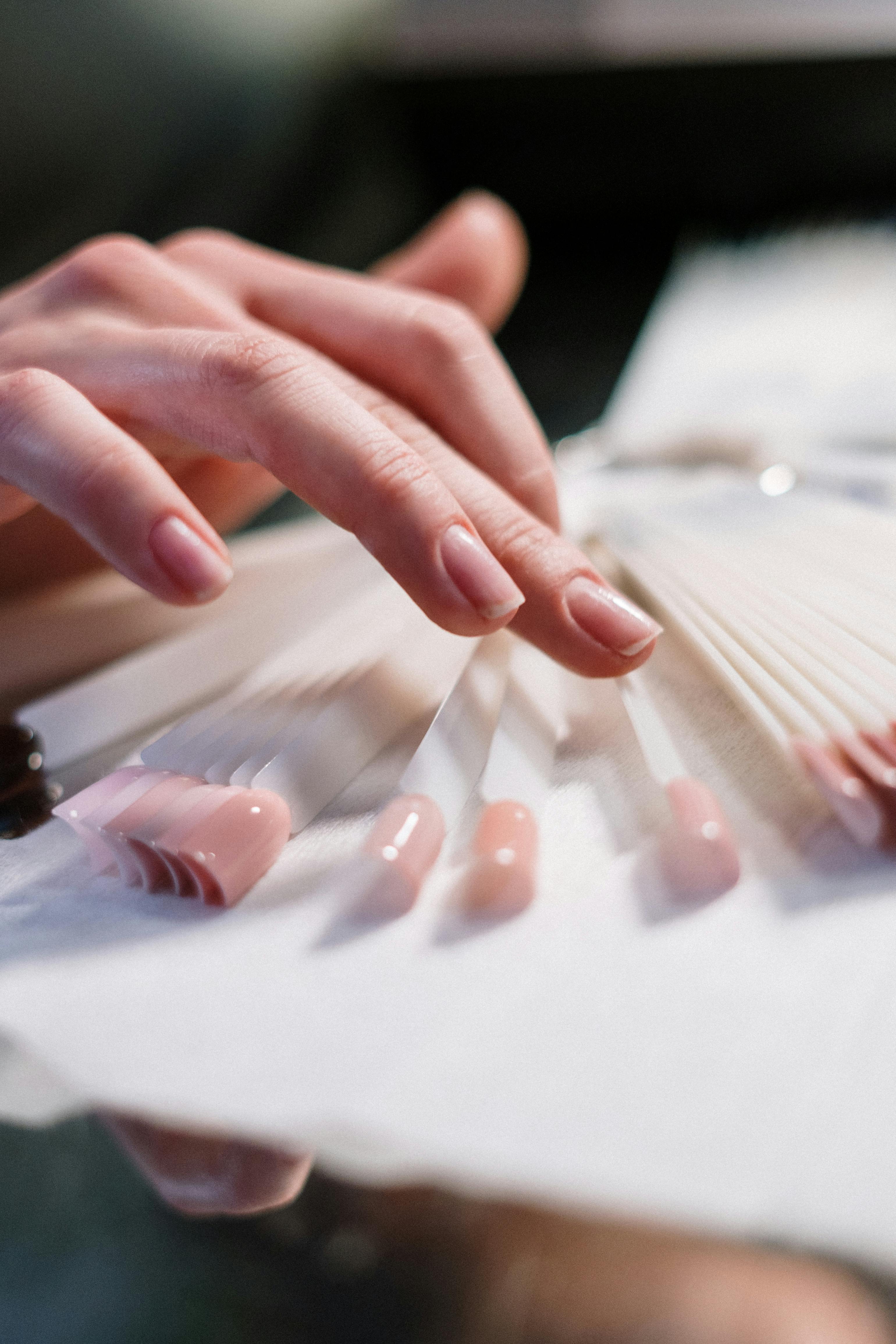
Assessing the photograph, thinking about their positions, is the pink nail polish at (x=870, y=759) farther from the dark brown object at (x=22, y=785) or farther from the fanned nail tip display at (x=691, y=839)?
the dark brown object at (x=22, y=785)

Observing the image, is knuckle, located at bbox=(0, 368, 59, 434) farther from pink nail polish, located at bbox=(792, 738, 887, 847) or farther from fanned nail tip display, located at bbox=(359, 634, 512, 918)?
pink nail polish, located at bbox=(792, 738, 887, 847)

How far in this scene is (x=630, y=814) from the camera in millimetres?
365

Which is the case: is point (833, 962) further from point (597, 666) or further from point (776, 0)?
point (776, 0)

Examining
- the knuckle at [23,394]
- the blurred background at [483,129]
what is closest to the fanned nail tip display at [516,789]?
the knuckle at [23,394]

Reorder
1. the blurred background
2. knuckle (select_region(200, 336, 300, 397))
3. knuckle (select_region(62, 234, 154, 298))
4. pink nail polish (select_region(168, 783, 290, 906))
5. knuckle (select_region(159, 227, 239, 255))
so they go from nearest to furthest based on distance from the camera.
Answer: pink nail polish (select_region(168, 783, 290, 906))
knuckle (select_region(200, 336, 300, 397))
knuckle (select_region(62, 234, 154, 298))
knuckle (select_region(159, 227, 239, 255))
the blurred background

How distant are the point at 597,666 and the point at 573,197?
1419 millimetres

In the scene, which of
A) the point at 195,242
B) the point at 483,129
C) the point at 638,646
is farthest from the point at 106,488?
the point at 483,129

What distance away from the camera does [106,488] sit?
42 cm

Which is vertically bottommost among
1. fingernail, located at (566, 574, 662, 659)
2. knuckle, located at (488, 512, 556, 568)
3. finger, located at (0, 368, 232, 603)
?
fingernail, located at (566, 574, 662, 659)

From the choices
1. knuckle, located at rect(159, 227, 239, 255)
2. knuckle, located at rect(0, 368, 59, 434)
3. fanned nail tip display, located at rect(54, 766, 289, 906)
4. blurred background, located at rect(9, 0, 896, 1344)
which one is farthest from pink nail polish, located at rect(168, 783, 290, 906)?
blurred background, located at rect(9, 0, 896, 1344)

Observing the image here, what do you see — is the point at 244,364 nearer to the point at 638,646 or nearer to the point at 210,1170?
the point at 638,646

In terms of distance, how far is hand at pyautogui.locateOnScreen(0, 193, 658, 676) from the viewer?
0.40 meters

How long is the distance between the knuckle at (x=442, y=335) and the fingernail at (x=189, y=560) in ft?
0.64

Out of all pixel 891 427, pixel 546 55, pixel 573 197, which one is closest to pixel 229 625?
pixel 891 427
